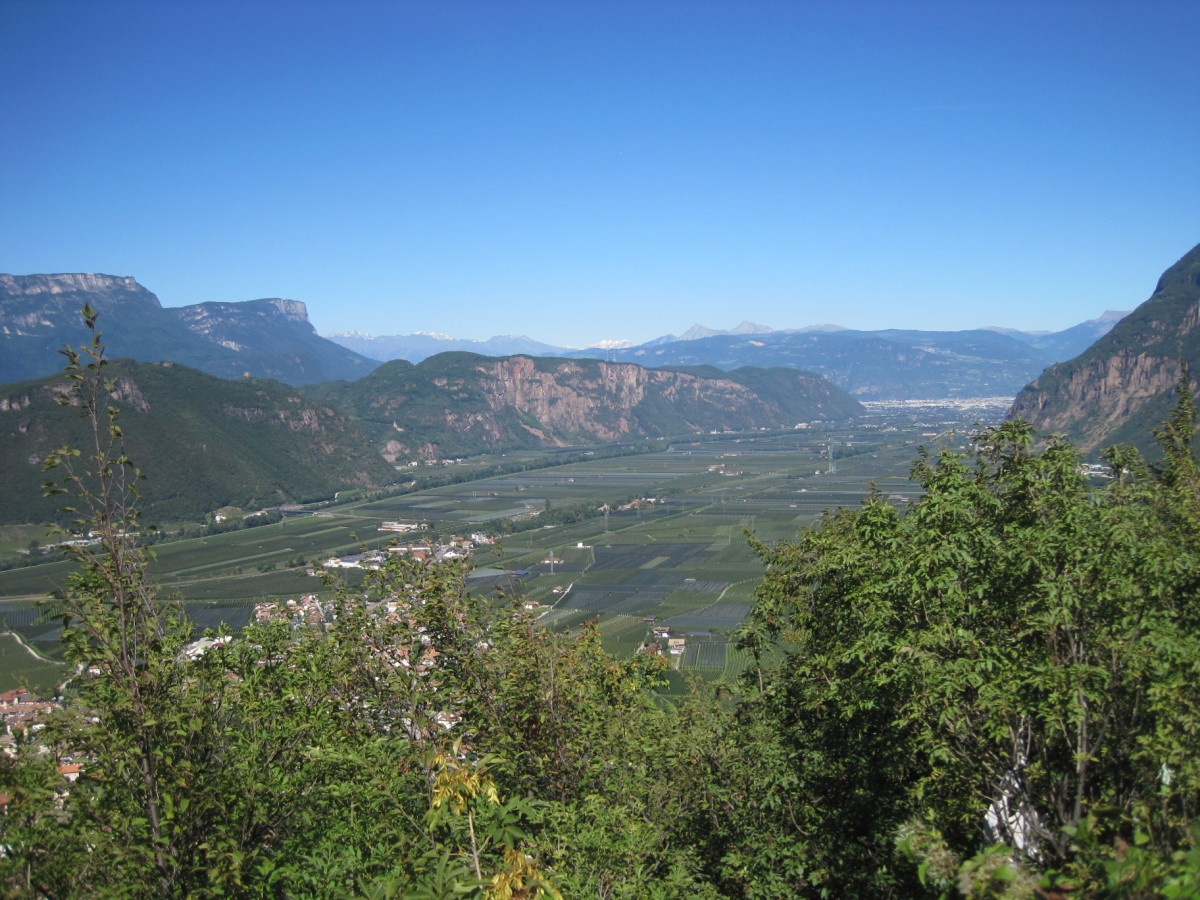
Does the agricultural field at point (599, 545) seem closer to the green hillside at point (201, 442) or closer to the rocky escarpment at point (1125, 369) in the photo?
the green hillside at point (201, 442)

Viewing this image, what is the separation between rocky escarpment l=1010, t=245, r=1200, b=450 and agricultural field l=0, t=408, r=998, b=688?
102ft

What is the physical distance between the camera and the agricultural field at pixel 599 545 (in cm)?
5788

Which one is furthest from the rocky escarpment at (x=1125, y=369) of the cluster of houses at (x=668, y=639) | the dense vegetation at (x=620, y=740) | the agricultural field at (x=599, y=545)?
the dense vegetation at (x=620, y=740)

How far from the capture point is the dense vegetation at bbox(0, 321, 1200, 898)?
17.1ft

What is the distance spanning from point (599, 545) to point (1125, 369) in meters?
115

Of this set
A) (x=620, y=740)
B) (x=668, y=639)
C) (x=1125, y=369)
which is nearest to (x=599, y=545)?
(x=668, y=639)

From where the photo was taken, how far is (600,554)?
8344 centimetres

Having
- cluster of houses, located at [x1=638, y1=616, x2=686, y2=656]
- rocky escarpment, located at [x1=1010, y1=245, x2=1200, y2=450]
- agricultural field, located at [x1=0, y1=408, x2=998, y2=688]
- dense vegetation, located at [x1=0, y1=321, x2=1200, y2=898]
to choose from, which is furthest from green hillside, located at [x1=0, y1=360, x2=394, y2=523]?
rocky escarpment, located at [x1=1010, y1=245, x2=1200, y2=450]

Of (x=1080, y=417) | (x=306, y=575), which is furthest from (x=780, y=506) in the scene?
(x=1080, y=417)

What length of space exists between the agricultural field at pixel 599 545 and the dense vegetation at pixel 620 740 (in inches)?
58.0

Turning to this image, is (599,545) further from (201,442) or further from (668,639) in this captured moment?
(201,442)

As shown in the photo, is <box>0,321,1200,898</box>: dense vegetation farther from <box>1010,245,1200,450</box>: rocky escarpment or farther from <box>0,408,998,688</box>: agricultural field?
<box>1010,245,1200,450</box>: rocky escarpment

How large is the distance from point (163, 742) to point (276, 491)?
134278mm

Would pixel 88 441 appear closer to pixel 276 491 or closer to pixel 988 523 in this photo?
pixel 276 491
